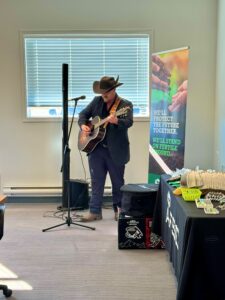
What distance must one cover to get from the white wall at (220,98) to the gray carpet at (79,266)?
4.84 feet

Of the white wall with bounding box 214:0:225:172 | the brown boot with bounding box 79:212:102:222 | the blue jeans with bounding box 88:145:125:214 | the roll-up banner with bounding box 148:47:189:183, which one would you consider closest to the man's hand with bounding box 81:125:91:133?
the blue jeans with bounding box 88:145:125:214

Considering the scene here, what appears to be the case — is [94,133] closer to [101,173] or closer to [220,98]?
[101,173]

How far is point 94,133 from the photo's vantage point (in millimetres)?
3719

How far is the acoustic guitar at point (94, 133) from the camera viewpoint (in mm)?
3624

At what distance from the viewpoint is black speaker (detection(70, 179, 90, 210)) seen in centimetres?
443

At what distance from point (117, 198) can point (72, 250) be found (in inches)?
36.7

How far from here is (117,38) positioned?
4566 millimetres

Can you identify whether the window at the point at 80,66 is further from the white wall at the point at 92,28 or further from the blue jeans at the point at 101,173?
the blue jeans at the point at 101,173

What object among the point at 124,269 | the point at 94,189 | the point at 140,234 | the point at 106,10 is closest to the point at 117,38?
the point at 106,10

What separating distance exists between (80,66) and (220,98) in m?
1.74

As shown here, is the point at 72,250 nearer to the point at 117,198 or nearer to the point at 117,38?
the point at 117,198

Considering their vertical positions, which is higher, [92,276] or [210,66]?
[210,66]

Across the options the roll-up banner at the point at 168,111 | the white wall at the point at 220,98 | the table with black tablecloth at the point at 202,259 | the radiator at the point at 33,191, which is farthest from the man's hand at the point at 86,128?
the table with black tablecloth at the point at 202,259

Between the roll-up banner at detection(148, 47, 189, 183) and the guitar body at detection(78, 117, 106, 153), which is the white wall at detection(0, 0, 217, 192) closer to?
the roll-up banner at detection(148, 47, 189, 183)
